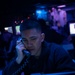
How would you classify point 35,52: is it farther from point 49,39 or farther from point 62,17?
point 62,17

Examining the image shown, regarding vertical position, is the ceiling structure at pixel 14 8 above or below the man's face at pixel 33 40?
below

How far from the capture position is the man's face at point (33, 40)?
1550mm

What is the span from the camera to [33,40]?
5.43ft

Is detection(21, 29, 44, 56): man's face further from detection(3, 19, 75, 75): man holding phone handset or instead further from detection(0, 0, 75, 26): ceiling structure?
detection(0, 0, 75, 26): ceiling structure

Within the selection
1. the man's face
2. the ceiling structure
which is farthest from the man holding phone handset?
the ceiling structure

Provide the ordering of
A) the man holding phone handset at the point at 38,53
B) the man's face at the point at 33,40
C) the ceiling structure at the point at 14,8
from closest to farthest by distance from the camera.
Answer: the man holding phone handset at the point at 38,53 → the man's face at the point at 33,40 → the ceiling structure at the point at 14,8

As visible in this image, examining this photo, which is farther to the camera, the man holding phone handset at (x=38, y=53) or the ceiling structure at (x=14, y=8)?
the ceiling structure at (x=14, y=8)

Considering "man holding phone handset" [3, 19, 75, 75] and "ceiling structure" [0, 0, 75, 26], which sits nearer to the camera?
"man holding phone handset" [3, 19, 75, 75]

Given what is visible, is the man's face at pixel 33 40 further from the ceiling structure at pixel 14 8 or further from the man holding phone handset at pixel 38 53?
the ceiling structure at pixel 14 8

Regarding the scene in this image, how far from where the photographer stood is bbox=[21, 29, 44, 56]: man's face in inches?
61.0

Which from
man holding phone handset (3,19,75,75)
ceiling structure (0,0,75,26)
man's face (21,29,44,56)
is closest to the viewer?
man holding phone handset (3,19,75,75)

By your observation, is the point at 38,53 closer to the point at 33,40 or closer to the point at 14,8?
the point at 33,40

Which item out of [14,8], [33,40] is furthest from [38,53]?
[14,8]

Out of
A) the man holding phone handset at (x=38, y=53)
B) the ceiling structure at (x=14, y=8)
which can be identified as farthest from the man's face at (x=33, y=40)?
the ceiling structure at (x=14, y=8)
